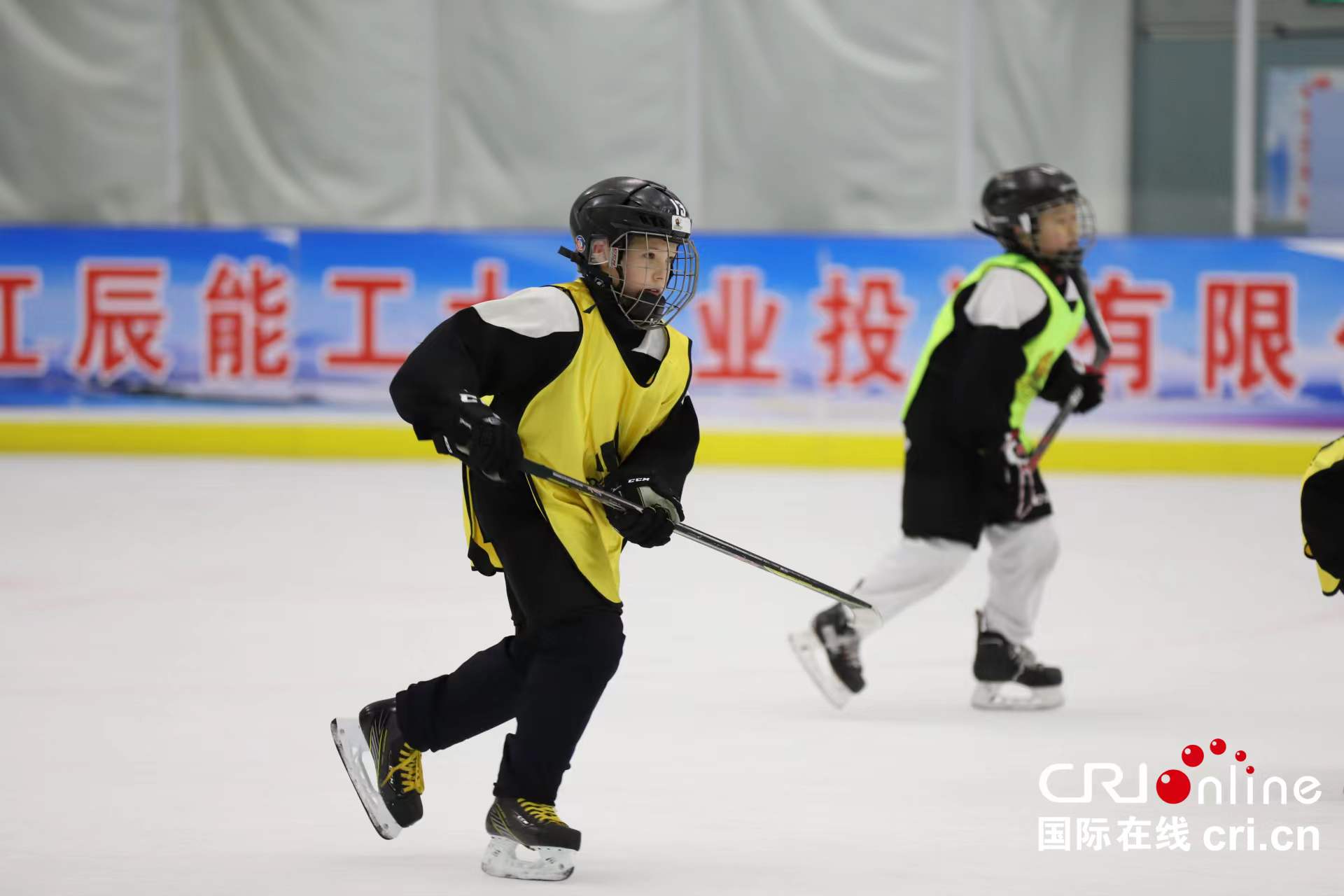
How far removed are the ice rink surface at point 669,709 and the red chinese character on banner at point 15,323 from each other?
1.78 m

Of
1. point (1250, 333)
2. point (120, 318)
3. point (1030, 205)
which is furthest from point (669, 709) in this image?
point (120, 318)

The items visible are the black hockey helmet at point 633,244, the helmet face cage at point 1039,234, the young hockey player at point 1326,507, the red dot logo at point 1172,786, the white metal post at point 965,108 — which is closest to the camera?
the black hockey helmet at point 633,244

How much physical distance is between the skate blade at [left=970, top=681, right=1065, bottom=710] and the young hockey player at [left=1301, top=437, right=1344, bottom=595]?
3.61 feet

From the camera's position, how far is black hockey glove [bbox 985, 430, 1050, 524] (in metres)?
4.48

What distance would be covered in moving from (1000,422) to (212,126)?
736 cm

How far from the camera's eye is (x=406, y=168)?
10828 millimetres

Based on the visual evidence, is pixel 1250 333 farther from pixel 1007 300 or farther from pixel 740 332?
pixel 1007 300

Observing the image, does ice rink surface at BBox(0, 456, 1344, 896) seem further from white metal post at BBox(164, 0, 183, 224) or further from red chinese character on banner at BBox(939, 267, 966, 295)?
white metal post at BBox(164, 0, 183, 224)

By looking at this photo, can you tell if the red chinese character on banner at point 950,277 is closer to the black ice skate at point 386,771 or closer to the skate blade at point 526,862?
the black ice skate at point 386,771

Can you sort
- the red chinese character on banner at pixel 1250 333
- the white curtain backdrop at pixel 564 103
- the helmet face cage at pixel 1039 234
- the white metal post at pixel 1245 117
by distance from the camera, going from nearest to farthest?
the helmet face cage at pixel 1039 234
the red chinese character on banner at pixel 1250 333
the white metal post at pixel 1245 117
the white curtain backdrop at pixel 564 103

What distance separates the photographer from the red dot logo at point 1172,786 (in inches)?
143

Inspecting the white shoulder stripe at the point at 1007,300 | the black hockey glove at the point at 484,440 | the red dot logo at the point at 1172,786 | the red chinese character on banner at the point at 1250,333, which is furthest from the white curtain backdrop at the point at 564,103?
the black hockey glove at the point at 484,440

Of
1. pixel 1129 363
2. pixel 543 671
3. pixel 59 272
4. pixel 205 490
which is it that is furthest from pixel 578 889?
pixel 59 272

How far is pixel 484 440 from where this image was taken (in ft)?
9.52
